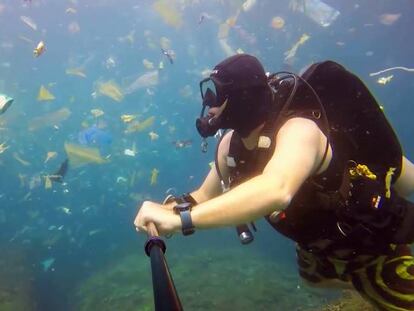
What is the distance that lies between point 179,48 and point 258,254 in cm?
2343

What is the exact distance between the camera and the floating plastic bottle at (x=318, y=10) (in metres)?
24.3

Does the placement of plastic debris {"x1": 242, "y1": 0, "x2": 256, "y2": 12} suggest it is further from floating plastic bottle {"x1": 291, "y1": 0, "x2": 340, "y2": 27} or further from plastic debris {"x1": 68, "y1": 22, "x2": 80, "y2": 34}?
plastic debris {"x1": 68, "y1": 22, "x2": 80, "y2": 34}

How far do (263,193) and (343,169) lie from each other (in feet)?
3.38

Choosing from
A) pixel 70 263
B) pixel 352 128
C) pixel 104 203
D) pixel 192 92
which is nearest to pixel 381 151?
→ pixel 352 128

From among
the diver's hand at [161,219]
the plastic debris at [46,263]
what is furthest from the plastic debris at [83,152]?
the diver's hand at [161,219]

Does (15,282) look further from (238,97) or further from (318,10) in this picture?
(318,10)

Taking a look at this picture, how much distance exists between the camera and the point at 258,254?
17656 millimetres

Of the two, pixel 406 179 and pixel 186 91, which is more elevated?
pixel 186 91

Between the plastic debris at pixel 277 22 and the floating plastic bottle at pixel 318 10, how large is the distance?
1.11 m

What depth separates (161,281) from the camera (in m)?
1.38

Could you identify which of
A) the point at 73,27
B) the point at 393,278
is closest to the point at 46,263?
the point at 393,278

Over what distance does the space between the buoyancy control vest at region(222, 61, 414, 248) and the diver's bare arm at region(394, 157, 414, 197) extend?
0.41m

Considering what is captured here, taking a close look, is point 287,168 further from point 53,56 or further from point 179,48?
point 53,56

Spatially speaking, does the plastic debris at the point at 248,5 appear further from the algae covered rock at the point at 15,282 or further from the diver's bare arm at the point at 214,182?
the diver's bare arm at the point at 214,182
